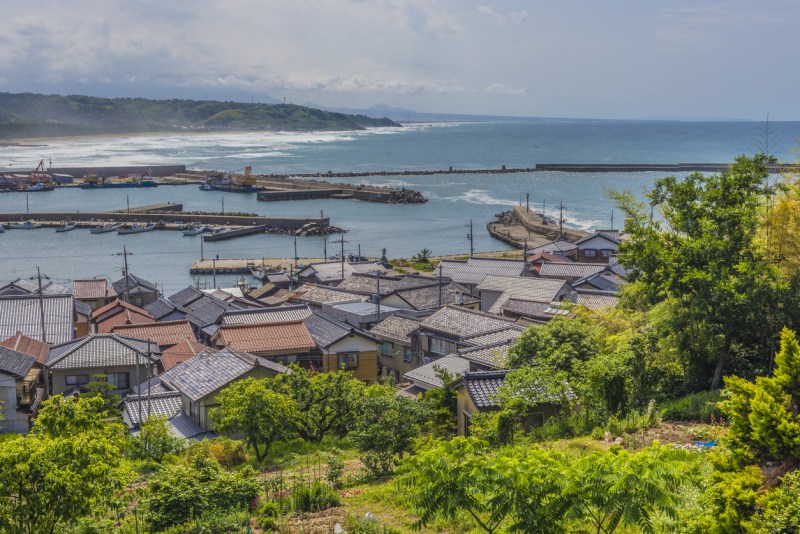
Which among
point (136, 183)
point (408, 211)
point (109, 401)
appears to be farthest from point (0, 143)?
point (109, 401)

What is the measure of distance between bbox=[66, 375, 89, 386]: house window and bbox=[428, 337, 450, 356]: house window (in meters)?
6.60

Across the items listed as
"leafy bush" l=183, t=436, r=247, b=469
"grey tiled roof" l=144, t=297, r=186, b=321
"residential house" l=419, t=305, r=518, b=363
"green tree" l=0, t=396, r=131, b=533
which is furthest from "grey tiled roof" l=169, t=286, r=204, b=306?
"green tree" l=0, t=396, r=131, b=533

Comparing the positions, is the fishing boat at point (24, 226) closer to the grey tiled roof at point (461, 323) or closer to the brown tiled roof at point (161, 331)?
the brown tiled roof at point (161, 331)

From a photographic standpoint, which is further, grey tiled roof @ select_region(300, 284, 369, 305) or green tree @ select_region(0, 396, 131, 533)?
grey tiled roof @ select_region(300, 284, 369, 305)

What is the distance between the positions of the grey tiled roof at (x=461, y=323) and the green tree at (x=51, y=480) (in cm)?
1025

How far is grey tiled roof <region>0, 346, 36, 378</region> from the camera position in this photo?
12.1m

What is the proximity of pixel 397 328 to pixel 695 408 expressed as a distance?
881 cm

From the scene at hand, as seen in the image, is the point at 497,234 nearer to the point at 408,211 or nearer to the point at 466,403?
the point at 408,211

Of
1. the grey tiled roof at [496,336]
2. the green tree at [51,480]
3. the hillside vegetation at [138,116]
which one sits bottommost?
the grey tiled roof at [496,336]

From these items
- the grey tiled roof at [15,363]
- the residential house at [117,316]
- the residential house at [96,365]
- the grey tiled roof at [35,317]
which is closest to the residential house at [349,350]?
the residential house at [96,365]

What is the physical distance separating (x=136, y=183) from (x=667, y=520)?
66.3 m

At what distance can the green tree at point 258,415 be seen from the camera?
8297 mm

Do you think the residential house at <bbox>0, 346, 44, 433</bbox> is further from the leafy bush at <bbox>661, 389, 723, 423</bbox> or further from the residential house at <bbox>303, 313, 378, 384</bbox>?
the leafy bush at <bbox>661, 389, 723, 423</bbox>

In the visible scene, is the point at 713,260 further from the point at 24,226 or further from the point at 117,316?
the point at 24,226
